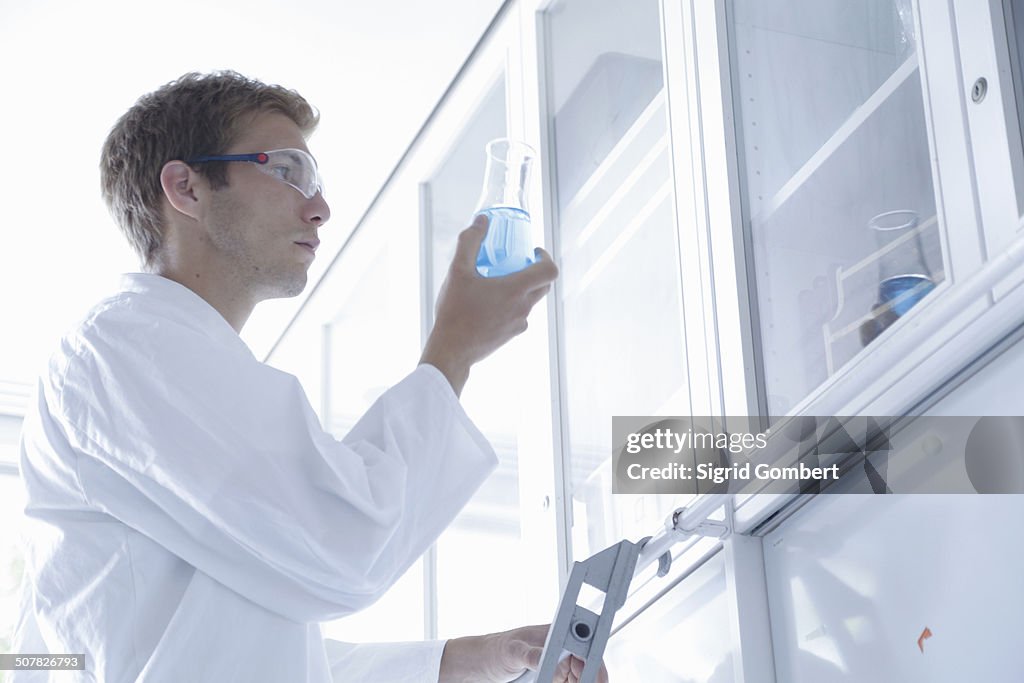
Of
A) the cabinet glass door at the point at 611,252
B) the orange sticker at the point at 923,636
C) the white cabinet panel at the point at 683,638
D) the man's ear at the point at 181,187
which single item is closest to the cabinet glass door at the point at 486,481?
the cabinet glass door at the point at 611,252

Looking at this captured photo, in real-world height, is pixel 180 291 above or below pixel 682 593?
above

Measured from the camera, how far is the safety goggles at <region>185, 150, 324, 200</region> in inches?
52.0

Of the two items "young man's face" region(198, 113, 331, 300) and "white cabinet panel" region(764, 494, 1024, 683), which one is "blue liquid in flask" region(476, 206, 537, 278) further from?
"white cabinet panel" region(764, 494, 1024, 683)

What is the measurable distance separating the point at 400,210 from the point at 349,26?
55 centimetres

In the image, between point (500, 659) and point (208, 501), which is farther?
point (500, 659)

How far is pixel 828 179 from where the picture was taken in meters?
1.33

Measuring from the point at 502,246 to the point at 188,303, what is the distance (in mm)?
360

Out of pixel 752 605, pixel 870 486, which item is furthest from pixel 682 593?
pixel 870 486

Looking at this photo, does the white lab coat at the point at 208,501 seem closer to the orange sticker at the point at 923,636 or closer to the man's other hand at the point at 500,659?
the man's other hand at the point at 500,659

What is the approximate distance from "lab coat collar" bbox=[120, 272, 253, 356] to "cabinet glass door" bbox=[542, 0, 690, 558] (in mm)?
635

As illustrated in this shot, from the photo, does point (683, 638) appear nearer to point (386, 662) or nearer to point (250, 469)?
point (386, 662)

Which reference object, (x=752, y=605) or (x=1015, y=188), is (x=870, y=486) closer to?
(x=752, y=605)

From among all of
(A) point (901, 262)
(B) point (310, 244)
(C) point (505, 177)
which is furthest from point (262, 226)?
(A) point (901, 262)

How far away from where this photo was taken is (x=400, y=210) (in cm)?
282
